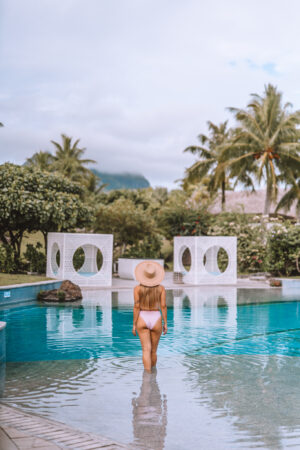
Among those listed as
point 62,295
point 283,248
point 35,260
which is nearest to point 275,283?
point 283,248

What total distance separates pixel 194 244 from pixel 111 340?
491 inches

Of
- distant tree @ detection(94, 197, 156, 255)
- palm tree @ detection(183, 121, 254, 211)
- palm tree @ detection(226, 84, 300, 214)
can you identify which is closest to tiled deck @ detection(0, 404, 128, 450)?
distant tree @ detection(94, 197, 156, 255)

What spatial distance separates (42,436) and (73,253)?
15.0 m

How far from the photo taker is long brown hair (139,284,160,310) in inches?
268

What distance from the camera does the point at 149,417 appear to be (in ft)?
16.6

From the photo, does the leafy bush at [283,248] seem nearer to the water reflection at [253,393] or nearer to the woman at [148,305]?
the water reflection at [253,393]

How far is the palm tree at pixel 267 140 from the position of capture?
87.3ft

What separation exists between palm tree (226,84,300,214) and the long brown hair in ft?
67.5

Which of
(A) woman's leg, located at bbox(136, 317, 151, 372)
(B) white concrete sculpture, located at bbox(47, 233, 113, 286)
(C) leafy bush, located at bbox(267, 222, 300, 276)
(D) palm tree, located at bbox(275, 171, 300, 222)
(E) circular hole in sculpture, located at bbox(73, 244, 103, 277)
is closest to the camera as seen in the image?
(A) woman's leg, located at bbox(136, 317, 151, 372)

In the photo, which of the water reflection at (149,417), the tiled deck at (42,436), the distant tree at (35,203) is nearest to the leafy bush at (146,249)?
the distant tree at (35,203)

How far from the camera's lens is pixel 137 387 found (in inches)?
243

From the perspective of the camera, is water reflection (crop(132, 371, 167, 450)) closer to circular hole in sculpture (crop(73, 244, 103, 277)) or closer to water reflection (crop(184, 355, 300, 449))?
water reflection (crop(184, 355, 300, 449))

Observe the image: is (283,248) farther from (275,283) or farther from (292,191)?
(292,191)

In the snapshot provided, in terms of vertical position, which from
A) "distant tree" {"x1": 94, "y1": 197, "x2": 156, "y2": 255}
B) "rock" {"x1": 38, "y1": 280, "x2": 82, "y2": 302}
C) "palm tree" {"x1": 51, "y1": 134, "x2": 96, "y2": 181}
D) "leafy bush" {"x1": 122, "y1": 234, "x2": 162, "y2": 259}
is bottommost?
"rock" {"x1": 38, "y1": 280, "x2": 82, "y2": 302}
